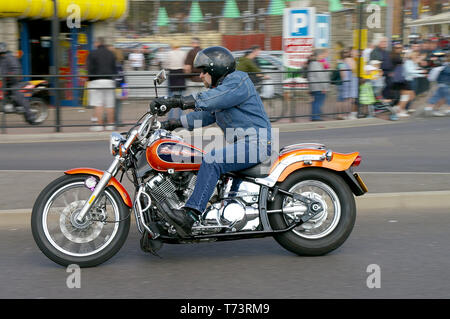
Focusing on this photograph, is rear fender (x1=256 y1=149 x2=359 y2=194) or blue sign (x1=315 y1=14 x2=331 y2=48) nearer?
rear fender (x1=256 y1=149 x2=359 y2=194)

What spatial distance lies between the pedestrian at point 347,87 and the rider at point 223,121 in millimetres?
10208

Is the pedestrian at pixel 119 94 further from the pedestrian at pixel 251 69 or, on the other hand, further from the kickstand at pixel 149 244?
the kickstand at pixel 149 244

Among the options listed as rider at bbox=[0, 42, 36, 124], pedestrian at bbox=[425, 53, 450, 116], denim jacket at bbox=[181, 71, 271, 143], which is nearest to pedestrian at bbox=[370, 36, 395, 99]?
pedestrian at bbox=[425, 53, 450, 116]

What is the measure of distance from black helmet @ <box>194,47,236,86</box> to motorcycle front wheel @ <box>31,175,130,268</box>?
3.89 ft

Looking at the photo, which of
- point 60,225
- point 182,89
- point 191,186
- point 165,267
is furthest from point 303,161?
point 182,89

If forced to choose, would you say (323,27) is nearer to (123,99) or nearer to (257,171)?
(123,99)

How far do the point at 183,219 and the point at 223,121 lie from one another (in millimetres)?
886

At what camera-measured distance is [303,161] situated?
5.42 meters

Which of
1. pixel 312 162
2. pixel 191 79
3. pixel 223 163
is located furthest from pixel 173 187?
pixel 191 79

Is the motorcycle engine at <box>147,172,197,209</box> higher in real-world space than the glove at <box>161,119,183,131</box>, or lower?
lower

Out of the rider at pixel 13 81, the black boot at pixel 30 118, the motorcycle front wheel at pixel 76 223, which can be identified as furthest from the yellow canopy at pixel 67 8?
the motorcycle front wheel at pixel 76 223

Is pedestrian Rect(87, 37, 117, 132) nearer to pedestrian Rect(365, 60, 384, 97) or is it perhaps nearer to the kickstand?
pedestrian Rect(365, 60, 384, 97)

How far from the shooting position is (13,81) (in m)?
14.0

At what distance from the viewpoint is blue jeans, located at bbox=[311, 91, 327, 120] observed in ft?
49.6
